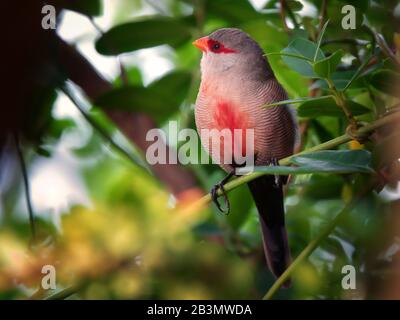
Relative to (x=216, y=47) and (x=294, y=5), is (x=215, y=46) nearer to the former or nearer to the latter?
(x=216, y=47)

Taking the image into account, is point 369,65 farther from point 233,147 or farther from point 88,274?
point 88,274

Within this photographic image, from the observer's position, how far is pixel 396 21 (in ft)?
2.22

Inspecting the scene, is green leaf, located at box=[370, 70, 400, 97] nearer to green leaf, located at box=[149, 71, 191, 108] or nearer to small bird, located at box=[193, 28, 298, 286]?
small bird, located at box=[193, 28, 298, 286]

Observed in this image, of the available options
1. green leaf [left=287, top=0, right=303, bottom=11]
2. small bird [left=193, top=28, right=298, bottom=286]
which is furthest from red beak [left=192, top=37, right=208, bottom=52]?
green leaf [left=287, top=0, right=303, bottom=11]

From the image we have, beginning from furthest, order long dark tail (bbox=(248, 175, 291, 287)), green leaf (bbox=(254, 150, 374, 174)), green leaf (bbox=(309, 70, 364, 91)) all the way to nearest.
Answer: long dark tail (bbox=(248, 175, 291, 287))
green leaf (bbox=(309, 70, 364, 91))
green leaf (bbox=(254, 150, 374, 174))

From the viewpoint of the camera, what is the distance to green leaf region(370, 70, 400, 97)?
1.93 feet

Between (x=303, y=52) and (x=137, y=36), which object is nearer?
(x=303, y=52)

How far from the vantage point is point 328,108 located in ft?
2.01

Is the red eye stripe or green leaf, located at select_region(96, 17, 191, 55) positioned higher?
green leaf, located at select_region(96, 17, 191, 55)

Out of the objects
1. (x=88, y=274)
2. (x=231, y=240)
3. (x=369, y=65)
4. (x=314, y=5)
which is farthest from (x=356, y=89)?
(x=88, y=274)

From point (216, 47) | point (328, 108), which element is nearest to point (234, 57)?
point (216, 47)

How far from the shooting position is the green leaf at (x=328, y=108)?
1.96 ft

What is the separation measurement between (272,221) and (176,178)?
0.15 m

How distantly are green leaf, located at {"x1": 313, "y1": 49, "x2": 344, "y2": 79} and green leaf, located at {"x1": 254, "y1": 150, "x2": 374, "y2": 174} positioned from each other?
69 millimetres
